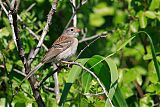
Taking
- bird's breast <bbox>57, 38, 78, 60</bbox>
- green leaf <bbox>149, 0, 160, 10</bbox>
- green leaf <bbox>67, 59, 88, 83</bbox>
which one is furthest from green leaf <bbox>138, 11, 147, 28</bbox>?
green leaf <bbox>67, 59, 88, 83</bbox>

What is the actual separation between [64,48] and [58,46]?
0.25ft

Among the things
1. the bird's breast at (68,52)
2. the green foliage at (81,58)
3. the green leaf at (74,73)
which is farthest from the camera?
the bird's breast at (68,52)

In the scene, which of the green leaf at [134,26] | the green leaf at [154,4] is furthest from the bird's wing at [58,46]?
the green leaf at [154,4]

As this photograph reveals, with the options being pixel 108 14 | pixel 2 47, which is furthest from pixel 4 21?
pixel 108 14

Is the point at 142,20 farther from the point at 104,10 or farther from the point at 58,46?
the point at 104,10

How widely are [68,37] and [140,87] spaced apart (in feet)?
3.44

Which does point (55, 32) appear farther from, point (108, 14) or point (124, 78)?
point (108, 14)

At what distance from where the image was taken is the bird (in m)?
4.72

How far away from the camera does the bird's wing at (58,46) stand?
466 cm

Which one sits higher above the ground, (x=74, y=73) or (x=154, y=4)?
(x=154, y=4)

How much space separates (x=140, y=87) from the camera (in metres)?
5.73

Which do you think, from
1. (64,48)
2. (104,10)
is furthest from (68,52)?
(104,10)

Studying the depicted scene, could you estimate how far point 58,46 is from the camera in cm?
502

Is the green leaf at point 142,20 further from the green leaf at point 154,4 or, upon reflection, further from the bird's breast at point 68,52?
the bird's breast at point 68,52
